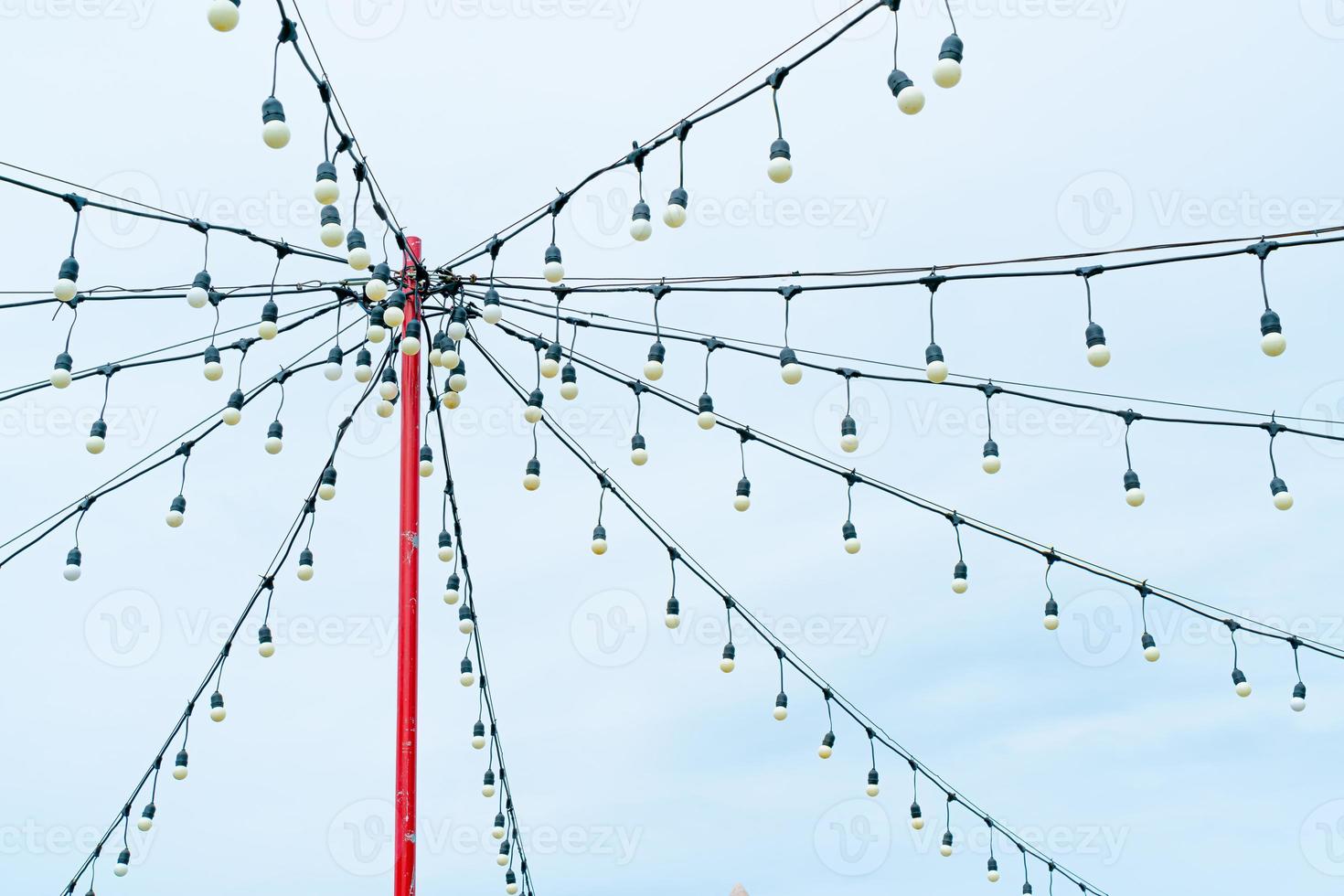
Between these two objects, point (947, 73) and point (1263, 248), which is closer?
point (947, 73)

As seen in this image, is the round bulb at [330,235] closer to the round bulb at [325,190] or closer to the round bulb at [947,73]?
the round bulb at [325,190]

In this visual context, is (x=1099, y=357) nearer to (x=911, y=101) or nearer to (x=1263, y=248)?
(x=1263, y=248)

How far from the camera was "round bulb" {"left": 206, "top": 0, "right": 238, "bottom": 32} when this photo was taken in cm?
477

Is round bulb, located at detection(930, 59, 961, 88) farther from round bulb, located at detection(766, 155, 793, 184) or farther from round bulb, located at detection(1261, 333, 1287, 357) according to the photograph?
round bulb, located at detection(1261, 333, 1287, 357)

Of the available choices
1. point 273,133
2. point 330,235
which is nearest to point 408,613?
point 330,235

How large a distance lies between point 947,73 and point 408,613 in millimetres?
5677

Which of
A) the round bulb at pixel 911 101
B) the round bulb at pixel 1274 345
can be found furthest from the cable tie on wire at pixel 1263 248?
the round bulb at pixel 911 101

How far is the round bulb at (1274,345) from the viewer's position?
20.1 ft

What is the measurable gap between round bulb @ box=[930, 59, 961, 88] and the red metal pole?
15.1ft

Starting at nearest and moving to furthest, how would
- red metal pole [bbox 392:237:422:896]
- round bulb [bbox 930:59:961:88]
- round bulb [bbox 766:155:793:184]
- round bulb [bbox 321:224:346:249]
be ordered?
round bulb [bbox 930:59:961:88], round bulb [bbox 766:155:793:184], round bulb [bbox 321:224:346:249], red metal pole [bbox 392:237:422:896]

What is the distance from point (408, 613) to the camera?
8.99 meters

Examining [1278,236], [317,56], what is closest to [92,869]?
[317,56]

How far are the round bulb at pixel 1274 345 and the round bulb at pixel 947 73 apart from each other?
7.83 ft

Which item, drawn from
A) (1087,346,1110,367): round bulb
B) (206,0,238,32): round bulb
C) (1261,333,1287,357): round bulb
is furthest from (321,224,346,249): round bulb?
(1261,333,1287,357): round bulb
